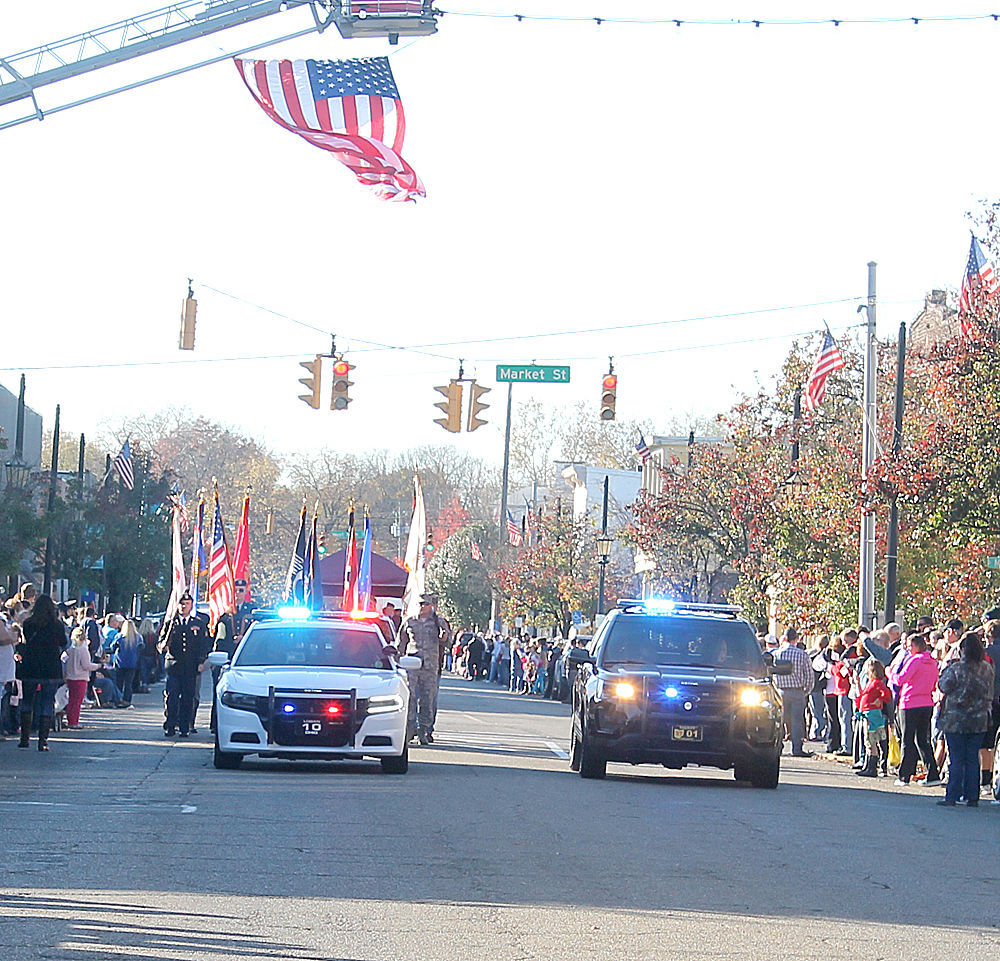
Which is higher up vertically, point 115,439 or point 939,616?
point 115,439

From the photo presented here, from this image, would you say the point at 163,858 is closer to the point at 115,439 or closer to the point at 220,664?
the point at 220,664

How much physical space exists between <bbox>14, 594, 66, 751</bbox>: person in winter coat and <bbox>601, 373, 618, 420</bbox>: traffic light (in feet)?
45.5

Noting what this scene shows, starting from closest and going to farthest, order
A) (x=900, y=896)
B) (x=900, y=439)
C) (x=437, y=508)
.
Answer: (x=900, y=896) → (x=900, y=439) → (x=437, y=508)

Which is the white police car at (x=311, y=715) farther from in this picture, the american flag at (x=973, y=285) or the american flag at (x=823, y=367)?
the american flag at (x=823, y=367)

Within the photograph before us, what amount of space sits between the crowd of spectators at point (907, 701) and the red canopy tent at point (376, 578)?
32930 millimetres

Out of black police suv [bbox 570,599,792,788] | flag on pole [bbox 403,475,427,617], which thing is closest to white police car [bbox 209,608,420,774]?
black police suv [bbox 570,599,792,788]

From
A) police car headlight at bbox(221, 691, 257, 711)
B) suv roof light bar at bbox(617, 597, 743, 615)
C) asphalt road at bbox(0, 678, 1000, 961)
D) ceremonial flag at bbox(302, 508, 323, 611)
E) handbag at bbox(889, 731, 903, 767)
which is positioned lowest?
asphalt road at bbox(0, 678, 1000, 961)

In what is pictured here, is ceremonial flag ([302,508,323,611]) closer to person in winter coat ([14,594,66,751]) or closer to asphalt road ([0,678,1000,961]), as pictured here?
person in winter coat ([14,594,66,751])

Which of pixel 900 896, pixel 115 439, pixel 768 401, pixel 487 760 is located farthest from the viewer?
pixel 115 439

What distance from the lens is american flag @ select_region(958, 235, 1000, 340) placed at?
1032 inches

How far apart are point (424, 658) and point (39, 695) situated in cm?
481

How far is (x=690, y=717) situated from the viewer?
18.5 meters

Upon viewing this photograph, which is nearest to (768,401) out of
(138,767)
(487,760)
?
(487,760)

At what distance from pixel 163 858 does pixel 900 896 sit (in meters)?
4.56
